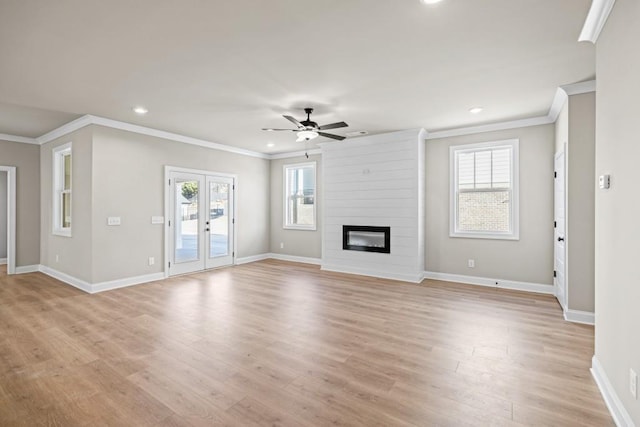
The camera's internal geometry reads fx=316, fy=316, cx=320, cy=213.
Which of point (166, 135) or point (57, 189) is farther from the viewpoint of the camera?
point (57, 189)

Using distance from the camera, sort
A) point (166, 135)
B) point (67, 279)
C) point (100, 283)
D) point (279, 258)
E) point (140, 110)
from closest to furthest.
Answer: point (140, 110) < point (100, 283) < point (67, 279) < point (166, 135) < point (279, 258)

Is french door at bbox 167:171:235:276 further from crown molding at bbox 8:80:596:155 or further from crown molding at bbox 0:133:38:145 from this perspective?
crown molding at bbox 0:133:38:145

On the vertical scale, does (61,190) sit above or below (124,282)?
above

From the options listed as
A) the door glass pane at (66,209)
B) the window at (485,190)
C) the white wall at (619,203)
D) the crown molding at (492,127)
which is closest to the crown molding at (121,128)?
the door glass pane at (66,209)

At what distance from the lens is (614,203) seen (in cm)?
209

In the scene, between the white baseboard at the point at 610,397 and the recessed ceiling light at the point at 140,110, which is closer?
the white baseboard at the point at 610,397

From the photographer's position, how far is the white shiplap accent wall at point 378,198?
5762 mm

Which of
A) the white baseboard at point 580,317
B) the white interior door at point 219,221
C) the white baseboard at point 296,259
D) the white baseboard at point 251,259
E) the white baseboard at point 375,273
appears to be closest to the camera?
the white baseboard at point 580,317

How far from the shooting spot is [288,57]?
2.96 m

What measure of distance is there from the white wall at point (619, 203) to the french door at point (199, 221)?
242 inches

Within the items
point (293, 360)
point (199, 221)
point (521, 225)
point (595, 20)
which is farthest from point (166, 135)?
point (521, 225)

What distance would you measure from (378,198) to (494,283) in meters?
2.48

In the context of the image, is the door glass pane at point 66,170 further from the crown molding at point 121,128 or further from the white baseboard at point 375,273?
the white baseboard at point 375,273

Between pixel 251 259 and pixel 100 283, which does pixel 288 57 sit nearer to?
pixel 100 283
